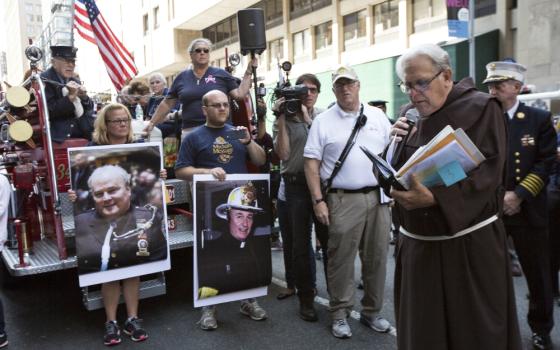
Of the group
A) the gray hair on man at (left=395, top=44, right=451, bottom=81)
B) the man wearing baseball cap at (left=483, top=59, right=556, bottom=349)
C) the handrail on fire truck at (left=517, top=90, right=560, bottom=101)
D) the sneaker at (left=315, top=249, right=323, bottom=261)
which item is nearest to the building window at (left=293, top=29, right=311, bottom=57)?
the handrail on fire truck at (left=517, top=90, right=560, bottom=101)

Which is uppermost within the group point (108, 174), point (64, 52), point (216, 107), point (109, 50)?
point (109, 50)

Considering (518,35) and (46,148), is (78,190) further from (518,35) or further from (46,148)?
(518,35)

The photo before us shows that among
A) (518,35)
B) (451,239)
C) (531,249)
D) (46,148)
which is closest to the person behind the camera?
(451,239)

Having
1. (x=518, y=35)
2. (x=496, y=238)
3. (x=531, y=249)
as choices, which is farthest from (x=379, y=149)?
(x=518, y=35)

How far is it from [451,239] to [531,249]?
5.69ft

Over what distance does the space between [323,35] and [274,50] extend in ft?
13.3

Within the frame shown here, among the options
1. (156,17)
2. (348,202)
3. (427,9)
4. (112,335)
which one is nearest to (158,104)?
(112,335)

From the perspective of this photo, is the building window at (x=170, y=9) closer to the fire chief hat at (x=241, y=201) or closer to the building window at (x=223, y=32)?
the building window at (x=223, y=32)

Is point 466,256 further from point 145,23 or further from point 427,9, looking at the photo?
point 145,23

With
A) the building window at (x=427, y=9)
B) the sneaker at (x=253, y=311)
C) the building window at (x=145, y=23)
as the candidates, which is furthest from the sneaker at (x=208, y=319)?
the building window at (x=145, y=23)

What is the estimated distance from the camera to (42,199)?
5004 millimetres

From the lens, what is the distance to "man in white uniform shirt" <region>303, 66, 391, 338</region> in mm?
4164

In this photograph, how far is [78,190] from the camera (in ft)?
13.4

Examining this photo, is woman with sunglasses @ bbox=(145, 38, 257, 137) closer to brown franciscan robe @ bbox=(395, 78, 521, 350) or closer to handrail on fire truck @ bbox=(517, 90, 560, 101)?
brown franciscan robe @ bbox=(395, 78, 521, 350)
